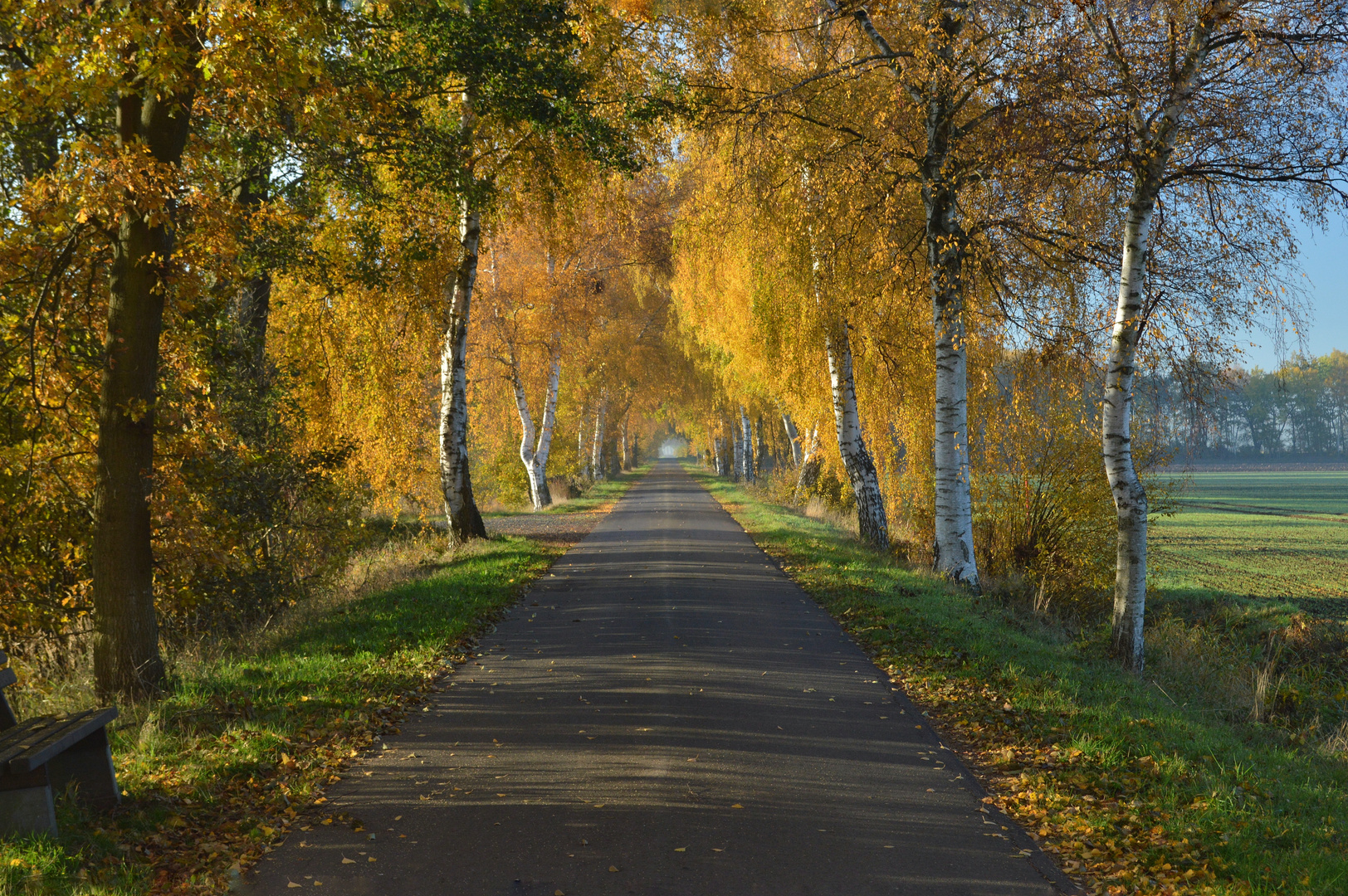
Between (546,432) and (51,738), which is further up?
(546,432)

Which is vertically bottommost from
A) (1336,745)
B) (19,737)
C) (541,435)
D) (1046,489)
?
(1336,745)

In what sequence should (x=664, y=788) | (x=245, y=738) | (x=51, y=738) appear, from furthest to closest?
(x=245, y=738)
(x=664, y=788)
(x=51, y=738)

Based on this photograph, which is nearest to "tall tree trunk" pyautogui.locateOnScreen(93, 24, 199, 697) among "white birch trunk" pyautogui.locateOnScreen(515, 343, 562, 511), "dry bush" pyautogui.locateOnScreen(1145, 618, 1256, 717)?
"dry bush" pyautogui.locateOnScreen(1145, 618, 1256, 717)

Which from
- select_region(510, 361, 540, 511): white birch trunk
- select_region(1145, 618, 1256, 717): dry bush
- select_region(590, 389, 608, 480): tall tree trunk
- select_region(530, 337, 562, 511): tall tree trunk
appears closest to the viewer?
select_region(1145, 618, 1256, 717): dry bush

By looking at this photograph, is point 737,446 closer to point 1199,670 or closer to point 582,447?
point 582,447

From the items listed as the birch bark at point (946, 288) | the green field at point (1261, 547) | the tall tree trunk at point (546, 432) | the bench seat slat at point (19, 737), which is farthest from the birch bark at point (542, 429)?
the bench seat slat at point (19, 737)

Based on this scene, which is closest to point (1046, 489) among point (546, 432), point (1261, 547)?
point (546, 432)

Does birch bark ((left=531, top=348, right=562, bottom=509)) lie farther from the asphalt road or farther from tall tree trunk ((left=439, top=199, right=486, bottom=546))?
the asphalt road

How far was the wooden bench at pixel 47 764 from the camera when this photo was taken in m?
4.20

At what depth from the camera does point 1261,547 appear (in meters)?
29.4

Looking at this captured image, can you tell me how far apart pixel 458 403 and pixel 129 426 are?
33.8 ft

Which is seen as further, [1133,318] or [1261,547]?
[1261,547]

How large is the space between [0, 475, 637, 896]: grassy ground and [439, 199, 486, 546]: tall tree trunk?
5712mm

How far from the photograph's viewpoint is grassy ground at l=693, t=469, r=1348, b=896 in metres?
4.30
